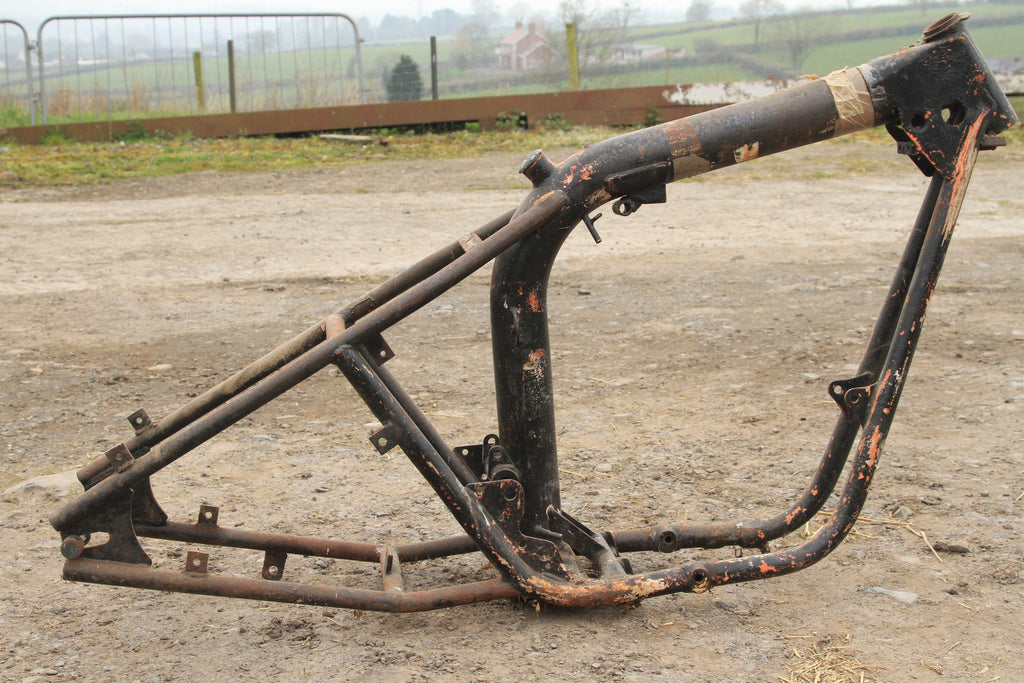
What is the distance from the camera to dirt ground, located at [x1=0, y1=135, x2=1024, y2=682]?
2.17m

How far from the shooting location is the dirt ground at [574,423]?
2174 millimetres

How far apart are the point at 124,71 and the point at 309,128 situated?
3.97 metres

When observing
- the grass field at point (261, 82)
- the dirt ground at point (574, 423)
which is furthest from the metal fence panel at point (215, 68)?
the dirt ground at point (574, 423)

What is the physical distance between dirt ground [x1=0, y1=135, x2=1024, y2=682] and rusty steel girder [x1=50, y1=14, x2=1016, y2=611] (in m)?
0.16

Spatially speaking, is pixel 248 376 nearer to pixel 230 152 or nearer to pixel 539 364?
pixel 539 364

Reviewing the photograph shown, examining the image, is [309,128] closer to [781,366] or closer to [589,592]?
[781,366]

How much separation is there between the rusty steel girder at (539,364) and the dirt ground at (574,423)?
164 mm

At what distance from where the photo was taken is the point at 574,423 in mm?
3592

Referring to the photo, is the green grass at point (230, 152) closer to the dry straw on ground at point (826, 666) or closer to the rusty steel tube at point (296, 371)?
the rusty steel tube at point (296, 371)

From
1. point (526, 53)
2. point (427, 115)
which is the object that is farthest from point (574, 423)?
point (526, 53)

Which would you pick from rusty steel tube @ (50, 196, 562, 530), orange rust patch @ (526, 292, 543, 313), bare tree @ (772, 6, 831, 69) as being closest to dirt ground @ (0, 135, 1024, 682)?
rusty steel tube @ (50, 196, 562, 530)

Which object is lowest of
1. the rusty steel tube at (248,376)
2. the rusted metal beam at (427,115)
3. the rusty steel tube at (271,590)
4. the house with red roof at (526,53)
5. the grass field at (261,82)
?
the rusty steel tube at (271,590)

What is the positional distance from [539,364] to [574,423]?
1394 mm

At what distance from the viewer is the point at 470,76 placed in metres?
15.1
